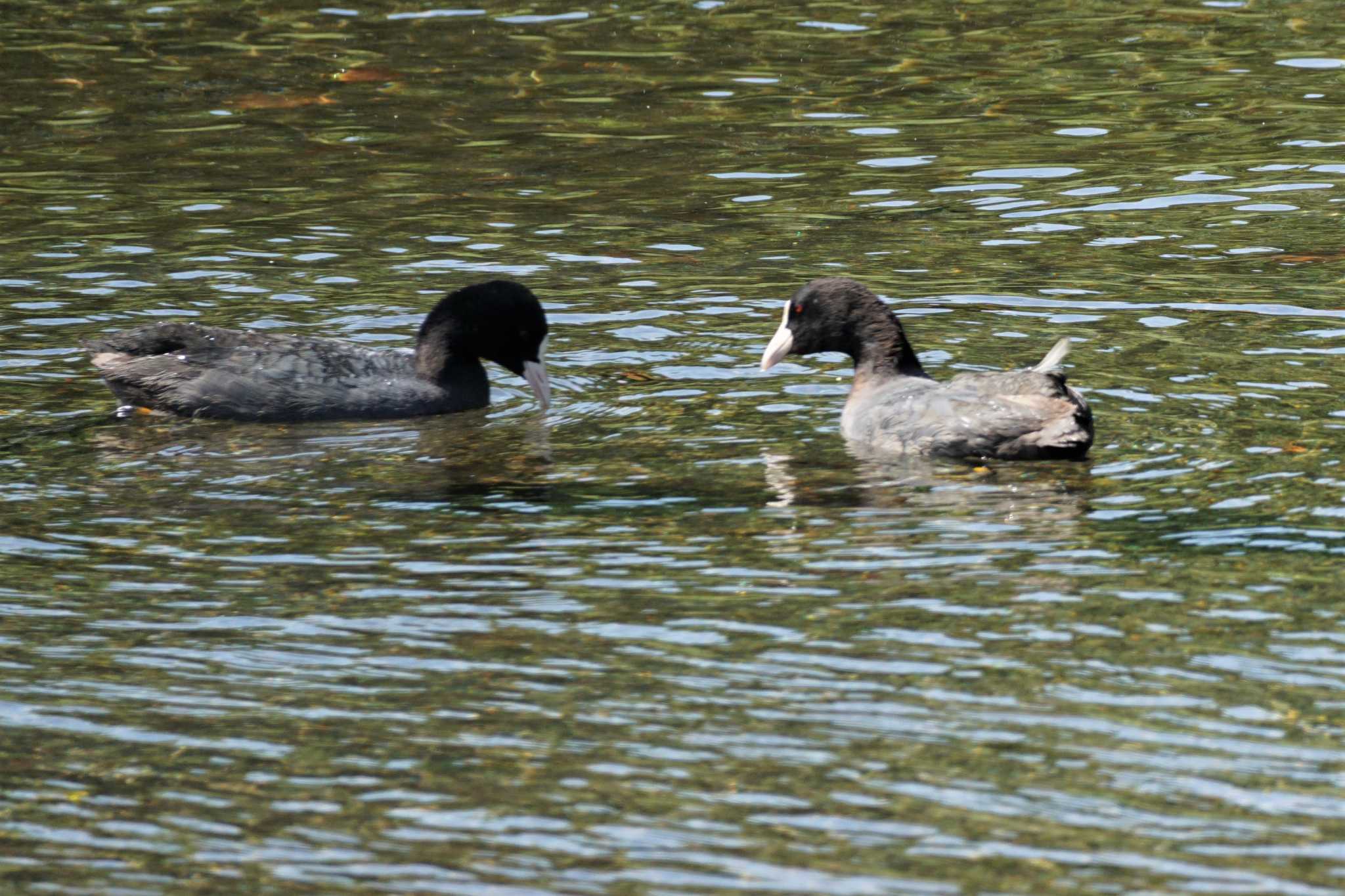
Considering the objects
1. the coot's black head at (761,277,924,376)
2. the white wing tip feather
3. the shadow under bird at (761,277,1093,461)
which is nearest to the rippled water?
the shadow under bird at (761,277,1093,461)

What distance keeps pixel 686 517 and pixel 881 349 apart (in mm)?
2473

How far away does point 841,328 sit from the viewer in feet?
41.1

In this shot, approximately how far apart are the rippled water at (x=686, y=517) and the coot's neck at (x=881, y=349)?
416mm

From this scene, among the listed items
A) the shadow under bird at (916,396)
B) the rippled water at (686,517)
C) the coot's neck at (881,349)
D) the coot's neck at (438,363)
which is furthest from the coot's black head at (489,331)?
the coot's neck at (881,349)

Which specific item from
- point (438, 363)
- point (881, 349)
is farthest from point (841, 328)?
point (438, 363)

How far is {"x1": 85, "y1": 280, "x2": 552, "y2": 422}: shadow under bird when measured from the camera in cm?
1259

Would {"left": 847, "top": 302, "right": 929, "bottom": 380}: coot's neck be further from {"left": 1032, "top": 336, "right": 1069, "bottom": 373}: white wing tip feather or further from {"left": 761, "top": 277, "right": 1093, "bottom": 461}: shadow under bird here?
{"left": 1032, "top": 336, "right": 1069, "bottom": 373}: white wing tip feather

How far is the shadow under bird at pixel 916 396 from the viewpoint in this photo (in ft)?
35.9

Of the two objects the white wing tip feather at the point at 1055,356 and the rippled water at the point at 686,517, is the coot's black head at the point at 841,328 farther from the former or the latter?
the white wing tip feather at the point at 1055,356

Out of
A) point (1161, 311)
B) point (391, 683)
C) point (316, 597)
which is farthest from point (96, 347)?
point (1161, 311)

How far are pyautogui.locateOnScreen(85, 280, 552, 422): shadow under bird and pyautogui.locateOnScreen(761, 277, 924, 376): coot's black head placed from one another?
4.71 feet

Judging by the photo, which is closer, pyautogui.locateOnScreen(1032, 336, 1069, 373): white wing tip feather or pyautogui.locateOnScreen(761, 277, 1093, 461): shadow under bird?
pyautogui.locateOnScreen(761, 277, 1093, 461): shadow under bird

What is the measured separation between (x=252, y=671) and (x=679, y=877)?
92.9 inches

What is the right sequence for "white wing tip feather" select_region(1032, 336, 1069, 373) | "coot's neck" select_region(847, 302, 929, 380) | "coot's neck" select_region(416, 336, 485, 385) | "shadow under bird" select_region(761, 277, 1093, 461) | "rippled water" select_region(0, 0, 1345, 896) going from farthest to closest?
"coot's neck" select_region(416, 336, 485, 385) < "coot's neck" select_region(847, 302, 929, 380) < "white wing tip feather" select_region(1032, 336, 1069, 373) < "shadow under bird" select_region(761, 277, 1093, 461) < "rippled water" select_region(0, 0, 1345, 896)
